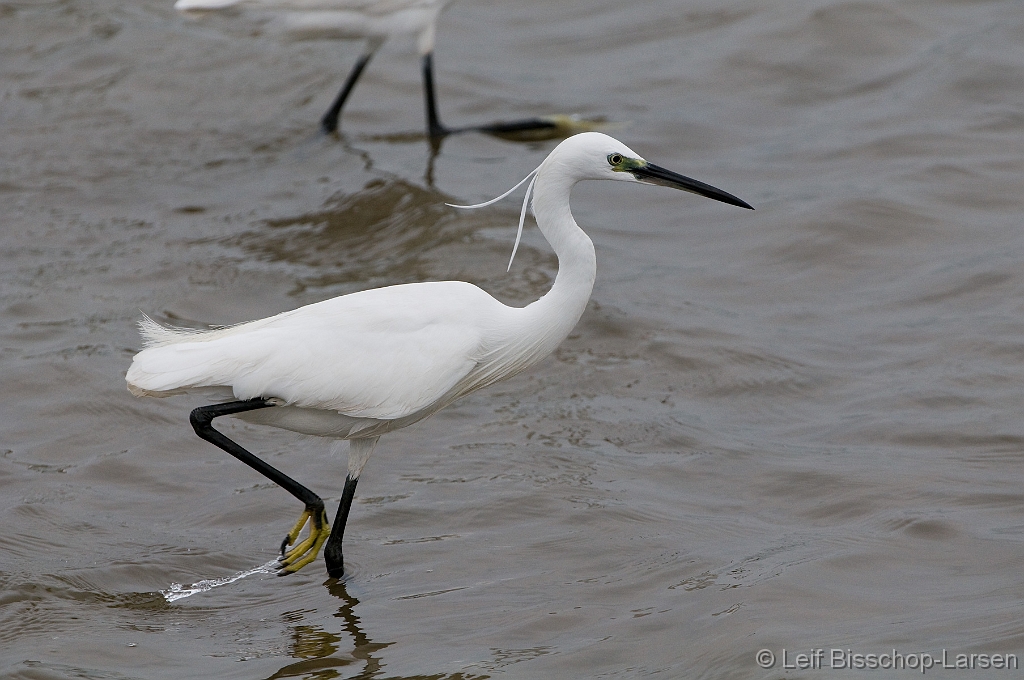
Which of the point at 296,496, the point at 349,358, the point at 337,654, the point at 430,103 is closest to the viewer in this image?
the point at 337,654

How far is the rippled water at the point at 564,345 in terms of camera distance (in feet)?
16.4

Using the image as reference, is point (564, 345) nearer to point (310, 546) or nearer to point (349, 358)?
point (310, 546)

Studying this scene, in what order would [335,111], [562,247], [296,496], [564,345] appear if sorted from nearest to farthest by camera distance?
[562,247], [296,496], [564,345], [335,111]

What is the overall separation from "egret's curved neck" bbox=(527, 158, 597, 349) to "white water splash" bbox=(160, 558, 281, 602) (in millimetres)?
1612

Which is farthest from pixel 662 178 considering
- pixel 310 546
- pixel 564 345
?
pixel 564 345

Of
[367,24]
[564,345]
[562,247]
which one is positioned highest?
[367,24]

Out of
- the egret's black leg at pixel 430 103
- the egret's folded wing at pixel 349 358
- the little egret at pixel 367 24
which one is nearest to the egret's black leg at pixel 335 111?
the little egret at pixel 367 24

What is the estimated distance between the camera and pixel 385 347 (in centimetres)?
499

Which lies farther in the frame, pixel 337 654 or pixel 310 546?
pixel 310 546

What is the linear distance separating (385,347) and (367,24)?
18.7 ft

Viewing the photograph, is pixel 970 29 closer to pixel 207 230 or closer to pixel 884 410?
pixel 884 410

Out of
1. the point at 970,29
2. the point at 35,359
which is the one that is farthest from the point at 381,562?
the point at 970,29

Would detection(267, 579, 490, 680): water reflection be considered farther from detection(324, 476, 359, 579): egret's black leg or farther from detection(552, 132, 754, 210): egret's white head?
detection(552, 132, 754, 210): egret's white head

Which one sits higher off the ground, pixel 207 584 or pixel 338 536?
pixel 338 536
